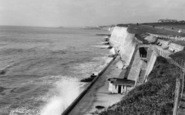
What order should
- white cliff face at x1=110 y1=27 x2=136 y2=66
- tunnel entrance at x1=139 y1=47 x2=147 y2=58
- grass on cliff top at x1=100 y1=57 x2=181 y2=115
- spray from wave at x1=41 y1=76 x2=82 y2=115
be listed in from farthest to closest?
white cliff face at x1=110 y1=27 x2=136 y2=66
tunnel entrance at x1=139 y1=47 x2=147 y2=58
spray from wave at x1=41 y1=76 x2=82 y2=115
grass on cliff top at x1=100 y1=57 x2=181 y2=115

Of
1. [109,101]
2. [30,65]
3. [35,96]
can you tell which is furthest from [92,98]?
[30,65]

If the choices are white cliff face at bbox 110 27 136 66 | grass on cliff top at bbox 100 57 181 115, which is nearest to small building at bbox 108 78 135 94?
grass on cliff top at bbox 100 57 181 115

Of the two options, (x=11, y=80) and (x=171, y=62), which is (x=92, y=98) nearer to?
(x=171, y=62)

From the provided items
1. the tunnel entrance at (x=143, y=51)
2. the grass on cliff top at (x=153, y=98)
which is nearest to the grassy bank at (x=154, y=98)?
the grass on cliff top at (x=153, y=98)

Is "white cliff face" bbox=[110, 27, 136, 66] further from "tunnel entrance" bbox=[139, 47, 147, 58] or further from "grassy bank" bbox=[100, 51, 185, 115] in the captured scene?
"grassy bank" bbox=[100, 51, 185, 115]

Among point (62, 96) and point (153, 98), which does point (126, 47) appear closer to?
point (62, 96)

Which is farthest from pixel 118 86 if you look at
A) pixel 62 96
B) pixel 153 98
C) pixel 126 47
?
pixel 126 47

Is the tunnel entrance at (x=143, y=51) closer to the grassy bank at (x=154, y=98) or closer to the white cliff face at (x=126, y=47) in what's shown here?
the white cliff face at (x=126, y=47)

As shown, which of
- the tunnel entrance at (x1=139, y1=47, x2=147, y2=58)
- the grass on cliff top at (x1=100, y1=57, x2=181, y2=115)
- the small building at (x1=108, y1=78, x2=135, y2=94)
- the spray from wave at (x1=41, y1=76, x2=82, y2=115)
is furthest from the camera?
the tunnel entrance at (x1=139, y1=47, x2=147, y2=58)
